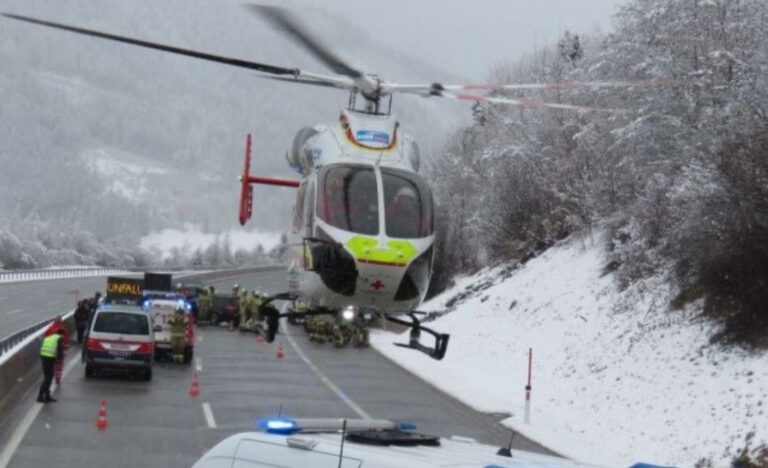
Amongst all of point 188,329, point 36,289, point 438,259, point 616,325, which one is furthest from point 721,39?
point 36,289

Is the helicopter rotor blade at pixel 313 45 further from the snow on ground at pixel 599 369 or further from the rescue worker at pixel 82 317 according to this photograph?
the rescue worker at pixel 82 317

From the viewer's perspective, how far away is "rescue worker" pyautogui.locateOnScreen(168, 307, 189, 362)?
32.5 metres

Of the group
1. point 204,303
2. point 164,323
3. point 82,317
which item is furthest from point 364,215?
point 204,303

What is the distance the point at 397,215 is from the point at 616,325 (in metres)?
16.0

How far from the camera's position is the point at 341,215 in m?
14.7

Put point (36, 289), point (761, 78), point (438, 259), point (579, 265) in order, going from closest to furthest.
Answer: point (761, 78), point (579, 265), point (438, 259), point (36, 289)

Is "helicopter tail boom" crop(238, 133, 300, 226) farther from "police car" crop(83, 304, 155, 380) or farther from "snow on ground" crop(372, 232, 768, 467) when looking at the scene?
"police car" crop(83, 304, 155, 380)

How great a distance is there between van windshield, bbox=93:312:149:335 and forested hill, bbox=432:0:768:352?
1315 centimetres

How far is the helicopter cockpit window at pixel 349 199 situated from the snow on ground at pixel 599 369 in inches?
282

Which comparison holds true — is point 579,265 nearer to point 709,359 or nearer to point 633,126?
point 633,126

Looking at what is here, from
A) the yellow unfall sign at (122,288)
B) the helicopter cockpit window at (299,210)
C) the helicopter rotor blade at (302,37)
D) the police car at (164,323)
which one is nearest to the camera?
the helicopter rotor blade at (302,37)

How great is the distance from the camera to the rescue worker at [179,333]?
32469 mm

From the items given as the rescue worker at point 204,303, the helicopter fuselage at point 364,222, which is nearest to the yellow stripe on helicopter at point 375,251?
the helicopter fuselage at point 364,222

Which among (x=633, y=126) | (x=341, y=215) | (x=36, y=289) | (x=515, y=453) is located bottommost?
(x=36, y=289)
